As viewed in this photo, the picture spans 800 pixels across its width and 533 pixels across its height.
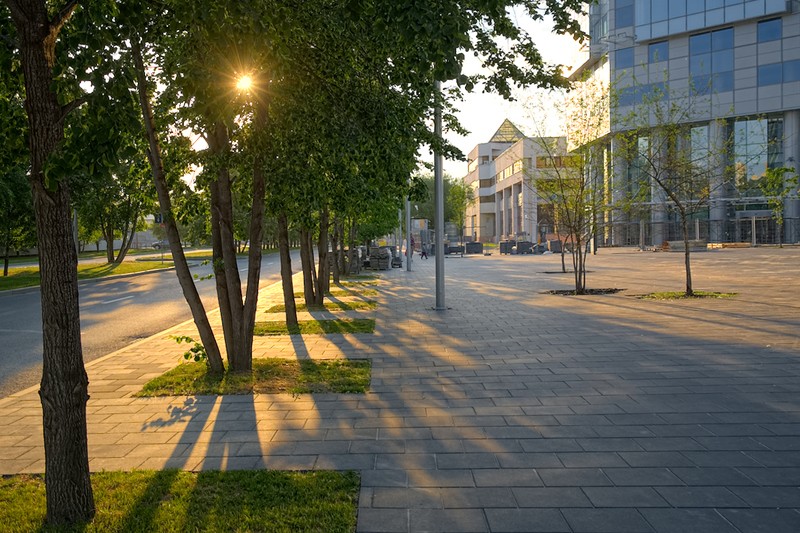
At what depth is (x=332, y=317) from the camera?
520 inches

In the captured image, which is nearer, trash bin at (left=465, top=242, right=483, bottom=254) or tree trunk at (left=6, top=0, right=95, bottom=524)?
tree trunk at (left=6, top=0, right=95, bottom=524)

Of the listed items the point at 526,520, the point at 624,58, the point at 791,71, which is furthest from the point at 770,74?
the point at 526,520

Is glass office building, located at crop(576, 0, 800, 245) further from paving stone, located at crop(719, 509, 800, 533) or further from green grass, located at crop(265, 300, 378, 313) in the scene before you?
paving stone, located at crop(719, 509, 800, 533)

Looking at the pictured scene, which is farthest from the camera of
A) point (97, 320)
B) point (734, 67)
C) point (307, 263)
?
point (734, 67)

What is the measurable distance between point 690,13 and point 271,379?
5551cm

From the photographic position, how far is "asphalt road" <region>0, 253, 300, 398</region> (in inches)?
351

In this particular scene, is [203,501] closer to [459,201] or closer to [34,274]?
[34,274]

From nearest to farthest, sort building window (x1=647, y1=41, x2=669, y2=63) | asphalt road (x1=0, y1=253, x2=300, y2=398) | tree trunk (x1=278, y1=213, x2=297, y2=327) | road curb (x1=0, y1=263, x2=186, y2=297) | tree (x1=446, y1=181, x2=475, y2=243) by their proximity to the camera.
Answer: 1. asphalt road (x1=0, y1=253, x2=300, y2=398)
2. tree trunk (x1=278, y1=213, x2=297, y2=327)
3. road curb (x1=0, y1=263, x2=186, y2=297)
4. building window (x1=647, y1=41, x2=669, y2=63)
5. tree (x1=446, y1=181, x2=475, y2=243)

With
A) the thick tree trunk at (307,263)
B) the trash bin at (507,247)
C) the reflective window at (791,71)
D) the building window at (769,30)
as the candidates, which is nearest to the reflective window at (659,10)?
the building window at (769,30)

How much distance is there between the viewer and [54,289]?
3.36 metres

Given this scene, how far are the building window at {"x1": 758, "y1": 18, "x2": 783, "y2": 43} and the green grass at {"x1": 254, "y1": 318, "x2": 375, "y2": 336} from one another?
167ft

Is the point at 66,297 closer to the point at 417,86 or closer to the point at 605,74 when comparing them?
the point at 417,86

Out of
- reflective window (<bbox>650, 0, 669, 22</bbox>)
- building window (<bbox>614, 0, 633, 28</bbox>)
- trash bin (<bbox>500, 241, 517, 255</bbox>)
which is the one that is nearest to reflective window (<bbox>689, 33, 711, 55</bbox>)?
reflective window (<bbox>650, 0, 669, 22</bbox>)

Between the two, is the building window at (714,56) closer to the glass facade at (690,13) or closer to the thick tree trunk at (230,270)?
the glass facade at (690,13)
